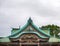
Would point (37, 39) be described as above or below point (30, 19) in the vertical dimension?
below

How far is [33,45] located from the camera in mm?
27469

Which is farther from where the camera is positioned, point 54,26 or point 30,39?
point 54,26

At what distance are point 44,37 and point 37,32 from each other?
4.41 feet

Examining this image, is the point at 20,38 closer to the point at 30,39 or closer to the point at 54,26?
the point at 30,39

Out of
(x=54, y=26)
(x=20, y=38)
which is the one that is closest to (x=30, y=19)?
(x=20, y=38)

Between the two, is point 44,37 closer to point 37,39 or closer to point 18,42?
point 37,39

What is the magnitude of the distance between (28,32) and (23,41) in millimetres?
1554

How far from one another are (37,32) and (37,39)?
1111 mm

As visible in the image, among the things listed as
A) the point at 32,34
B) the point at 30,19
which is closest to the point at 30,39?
the point at 32,34

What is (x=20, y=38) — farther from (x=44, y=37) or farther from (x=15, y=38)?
(x=44, y=37)

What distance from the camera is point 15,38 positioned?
26.8 metres

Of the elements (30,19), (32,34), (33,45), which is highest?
(30,19)

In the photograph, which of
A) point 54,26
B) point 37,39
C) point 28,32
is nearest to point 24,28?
point 28,32

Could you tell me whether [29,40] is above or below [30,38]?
below
